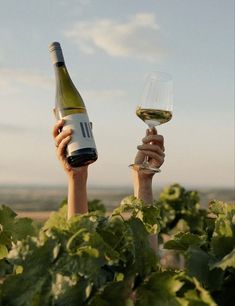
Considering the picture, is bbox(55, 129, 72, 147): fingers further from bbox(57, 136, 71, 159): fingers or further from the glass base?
the glass base

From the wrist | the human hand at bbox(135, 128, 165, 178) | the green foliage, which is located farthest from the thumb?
the green foliage

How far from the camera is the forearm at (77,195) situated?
3.70 meters

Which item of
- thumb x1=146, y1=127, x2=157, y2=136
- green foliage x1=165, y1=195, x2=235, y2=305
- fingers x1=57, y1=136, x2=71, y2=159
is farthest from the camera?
thumb x1=146, y1=127, x2=157, y2=136

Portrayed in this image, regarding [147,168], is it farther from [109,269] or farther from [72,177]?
[109,269]

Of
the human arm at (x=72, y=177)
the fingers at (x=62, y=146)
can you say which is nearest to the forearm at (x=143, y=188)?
the human arm at (x=72, y=177)

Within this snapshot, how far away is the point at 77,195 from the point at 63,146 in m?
0.31

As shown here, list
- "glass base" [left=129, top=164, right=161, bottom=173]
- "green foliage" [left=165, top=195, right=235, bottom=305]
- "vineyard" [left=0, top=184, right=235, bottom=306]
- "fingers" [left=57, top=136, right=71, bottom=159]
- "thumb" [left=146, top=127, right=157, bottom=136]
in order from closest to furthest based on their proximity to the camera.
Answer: "vineyard" [left=0, top=184, right=235, bottom=306], "green foliage" [left=165, top=195, right=235, bottom=305], "fingers" [left=57, top=136, right=71, bottom=159], "glass base" [left=129, top=164, right=161, bottom=173], "thumb" [left=146, top=127, right=157, bottom=136]

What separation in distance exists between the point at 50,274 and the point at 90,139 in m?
1.86

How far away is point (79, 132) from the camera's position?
3.68 m

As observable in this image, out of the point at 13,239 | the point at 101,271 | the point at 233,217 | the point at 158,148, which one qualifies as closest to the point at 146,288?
the point at 101,271

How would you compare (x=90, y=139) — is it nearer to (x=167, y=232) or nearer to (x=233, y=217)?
(x=233, y=217)

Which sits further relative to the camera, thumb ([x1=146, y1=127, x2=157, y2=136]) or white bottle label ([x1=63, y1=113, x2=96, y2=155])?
thumb ([x1=146, y1=127, x2=157, y2=136])

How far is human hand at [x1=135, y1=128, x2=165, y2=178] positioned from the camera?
12.0ft

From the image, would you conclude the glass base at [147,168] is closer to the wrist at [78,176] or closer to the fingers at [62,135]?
the wrist at [78,176]
